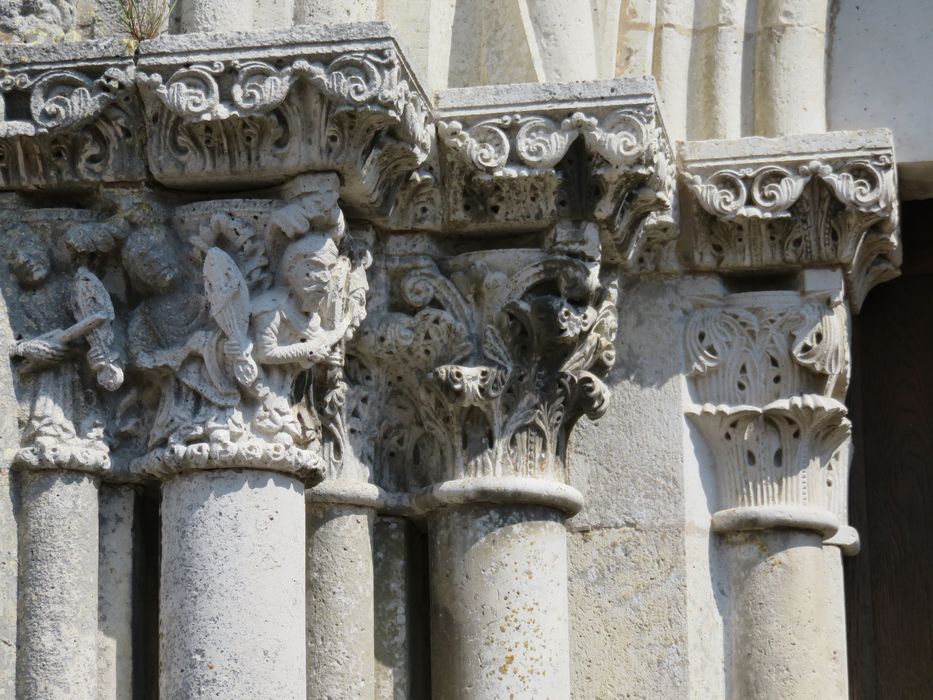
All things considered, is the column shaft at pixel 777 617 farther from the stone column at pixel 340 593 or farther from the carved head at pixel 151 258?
the carved head at pixel 151 258

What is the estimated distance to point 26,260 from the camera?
15.6 ft

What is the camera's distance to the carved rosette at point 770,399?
→ 553 centimetres

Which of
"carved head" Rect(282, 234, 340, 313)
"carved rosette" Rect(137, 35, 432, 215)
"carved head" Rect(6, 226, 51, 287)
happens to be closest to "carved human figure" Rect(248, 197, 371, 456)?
"carved head" Rect(282, 234, 340, 313)

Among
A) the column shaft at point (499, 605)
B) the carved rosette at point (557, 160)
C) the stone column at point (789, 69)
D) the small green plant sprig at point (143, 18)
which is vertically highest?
the stone column at point (789, 69)

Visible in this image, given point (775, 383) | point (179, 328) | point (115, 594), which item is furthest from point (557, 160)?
point (115, 594)

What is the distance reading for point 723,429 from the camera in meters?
5.55

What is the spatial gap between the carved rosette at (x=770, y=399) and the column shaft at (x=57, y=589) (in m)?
1.61

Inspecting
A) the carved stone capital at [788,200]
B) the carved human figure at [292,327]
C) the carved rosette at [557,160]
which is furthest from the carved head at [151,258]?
the carved stone capital at [788,200]

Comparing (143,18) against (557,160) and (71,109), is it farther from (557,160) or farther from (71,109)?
(557,160)

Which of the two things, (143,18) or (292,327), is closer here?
(292,327)

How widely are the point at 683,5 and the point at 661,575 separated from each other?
1371 millimetres

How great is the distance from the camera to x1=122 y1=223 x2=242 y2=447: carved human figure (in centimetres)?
464

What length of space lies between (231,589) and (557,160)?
45.3 inches

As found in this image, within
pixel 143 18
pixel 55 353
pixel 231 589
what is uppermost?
pixel 143 18
